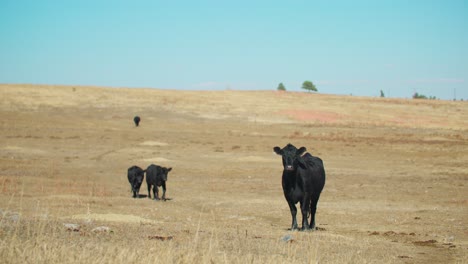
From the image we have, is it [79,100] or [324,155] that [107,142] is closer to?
[324,155]

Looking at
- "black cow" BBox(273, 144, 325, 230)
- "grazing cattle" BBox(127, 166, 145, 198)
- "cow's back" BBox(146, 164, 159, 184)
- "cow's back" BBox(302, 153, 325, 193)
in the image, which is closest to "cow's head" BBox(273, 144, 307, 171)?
"black cow" BBox(273, 144, 325, 230)

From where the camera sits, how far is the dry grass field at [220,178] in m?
11.4

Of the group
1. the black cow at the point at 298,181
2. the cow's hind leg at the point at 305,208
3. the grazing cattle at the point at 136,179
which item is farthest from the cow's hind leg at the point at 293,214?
the grazing cattle at the point at 136,179

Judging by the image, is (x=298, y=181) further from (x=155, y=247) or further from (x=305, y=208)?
(x=155, y=247)

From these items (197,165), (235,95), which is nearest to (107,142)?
(197,165)

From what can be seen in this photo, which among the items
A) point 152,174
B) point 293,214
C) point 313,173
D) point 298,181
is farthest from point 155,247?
point 152,174

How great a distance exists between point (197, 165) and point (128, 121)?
30.4 meters

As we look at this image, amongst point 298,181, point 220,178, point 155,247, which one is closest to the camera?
point 155,247

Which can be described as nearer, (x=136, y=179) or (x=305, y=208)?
(x=305, y=208)

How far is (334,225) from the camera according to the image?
59.2 ft

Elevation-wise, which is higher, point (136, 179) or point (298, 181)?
point (298, 181)

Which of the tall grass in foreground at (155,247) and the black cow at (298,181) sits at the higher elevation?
the black cow at (298,181)

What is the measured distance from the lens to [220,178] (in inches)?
1288

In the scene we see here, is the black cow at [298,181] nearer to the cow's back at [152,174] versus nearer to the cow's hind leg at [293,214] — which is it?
the cow's hind leg at [293,214]
